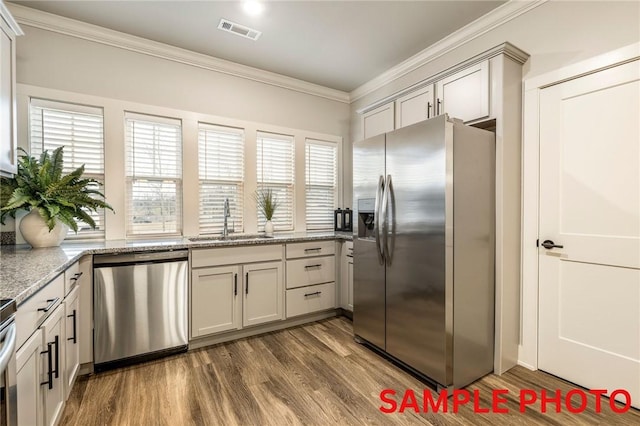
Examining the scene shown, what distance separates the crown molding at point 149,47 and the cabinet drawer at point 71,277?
79.4 inches

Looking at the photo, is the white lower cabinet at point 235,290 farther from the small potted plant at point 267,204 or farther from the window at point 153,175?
the window at point 153,175

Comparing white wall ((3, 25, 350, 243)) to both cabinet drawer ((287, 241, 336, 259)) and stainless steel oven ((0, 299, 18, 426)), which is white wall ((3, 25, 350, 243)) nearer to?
cabinet drawer ((287, 241, 336, 259))

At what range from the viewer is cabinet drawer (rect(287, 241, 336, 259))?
3180mm

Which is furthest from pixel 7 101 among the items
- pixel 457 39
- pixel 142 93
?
pixel 457 39

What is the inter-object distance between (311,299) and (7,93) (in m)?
2.92

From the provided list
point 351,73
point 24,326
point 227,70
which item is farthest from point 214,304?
point 351,73

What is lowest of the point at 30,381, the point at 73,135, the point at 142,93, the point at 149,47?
the point at 30,381

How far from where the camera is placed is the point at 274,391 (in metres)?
2.08

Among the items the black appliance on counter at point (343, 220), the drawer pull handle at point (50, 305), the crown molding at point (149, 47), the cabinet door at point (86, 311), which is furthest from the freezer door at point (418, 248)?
the cabinet door at point (86, 311)

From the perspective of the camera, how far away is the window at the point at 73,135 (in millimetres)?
2516

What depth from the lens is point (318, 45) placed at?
298 cm

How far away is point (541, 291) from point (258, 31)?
316 cm

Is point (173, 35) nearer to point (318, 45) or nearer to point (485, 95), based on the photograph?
point (318, 45)

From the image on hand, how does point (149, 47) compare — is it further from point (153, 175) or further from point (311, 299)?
point (311, 299)
